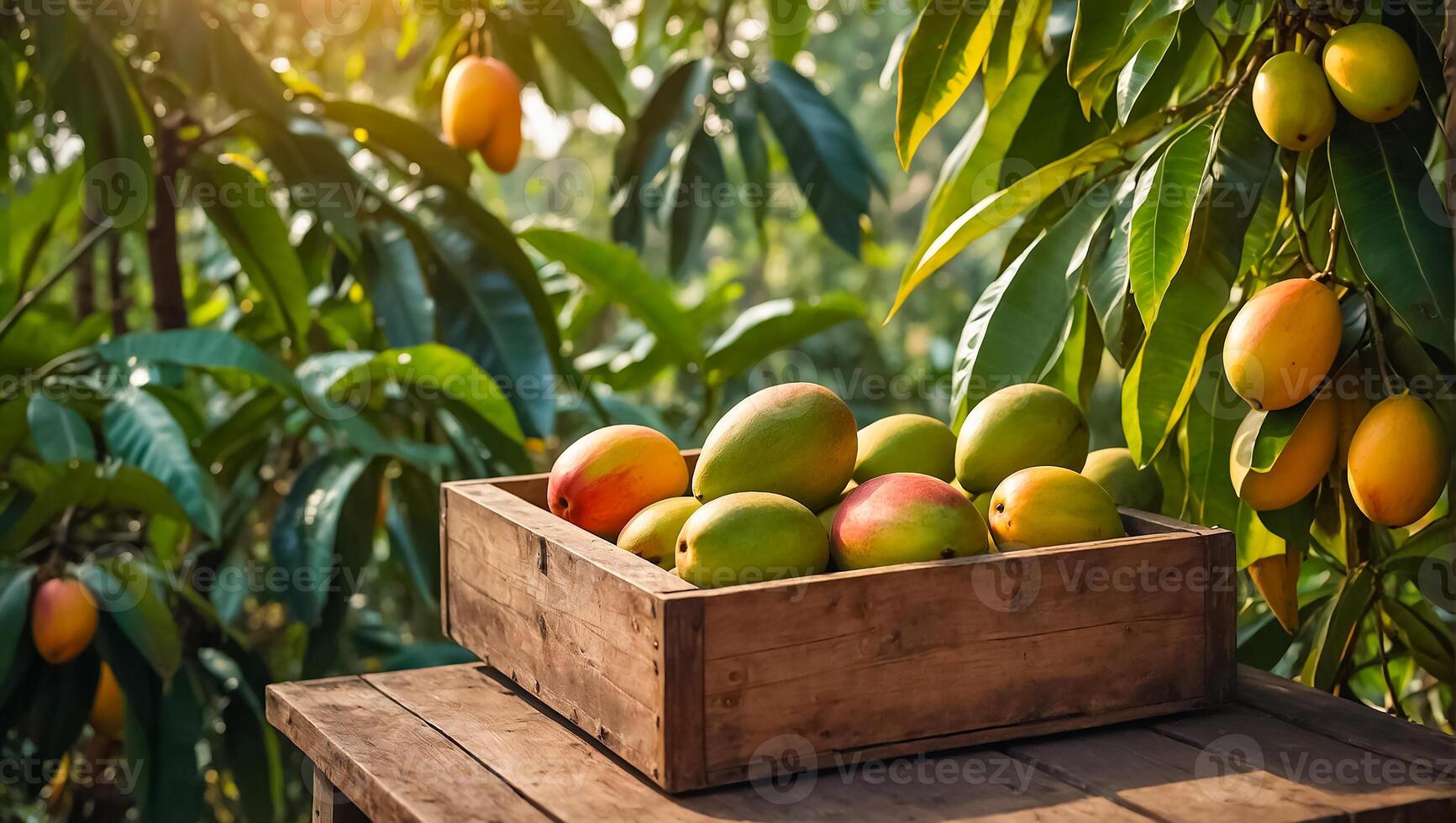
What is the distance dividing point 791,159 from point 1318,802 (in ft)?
4.96

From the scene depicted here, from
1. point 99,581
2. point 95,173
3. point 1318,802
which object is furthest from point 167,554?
point 1318,802

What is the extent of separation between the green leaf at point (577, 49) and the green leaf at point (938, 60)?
104 cm

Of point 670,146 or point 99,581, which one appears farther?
point 670,146

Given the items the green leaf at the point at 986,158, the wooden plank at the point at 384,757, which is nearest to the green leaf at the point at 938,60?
the green leaf at the point at 986,158

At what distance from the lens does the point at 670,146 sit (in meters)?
2.19

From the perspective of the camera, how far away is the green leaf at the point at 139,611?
5.10ft

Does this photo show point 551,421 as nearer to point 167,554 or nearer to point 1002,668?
point 167,554

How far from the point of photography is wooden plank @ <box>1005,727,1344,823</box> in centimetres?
77

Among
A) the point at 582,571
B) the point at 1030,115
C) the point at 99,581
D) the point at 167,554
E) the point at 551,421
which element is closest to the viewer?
the point at 582,571

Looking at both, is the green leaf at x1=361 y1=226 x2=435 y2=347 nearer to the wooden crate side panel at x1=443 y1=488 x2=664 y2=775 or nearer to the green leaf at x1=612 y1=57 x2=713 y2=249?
the green leaf at x1=612 y1=57 x2=713 y2=249

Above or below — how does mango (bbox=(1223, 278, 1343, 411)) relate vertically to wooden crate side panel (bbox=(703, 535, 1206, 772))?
above
